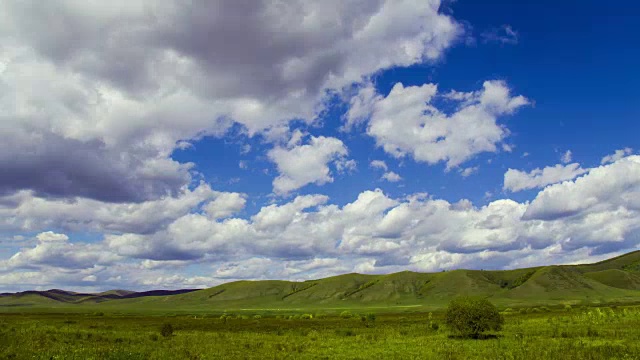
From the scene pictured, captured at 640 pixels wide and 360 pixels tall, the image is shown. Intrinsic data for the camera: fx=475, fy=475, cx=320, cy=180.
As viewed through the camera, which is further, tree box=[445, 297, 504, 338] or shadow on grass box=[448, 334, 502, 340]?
tree box=[445, 297, 504, 338]

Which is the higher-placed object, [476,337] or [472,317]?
[472,317]

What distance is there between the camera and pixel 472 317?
150 ft

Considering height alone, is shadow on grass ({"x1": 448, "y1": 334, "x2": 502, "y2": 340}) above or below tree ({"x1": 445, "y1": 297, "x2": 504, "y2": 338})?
below

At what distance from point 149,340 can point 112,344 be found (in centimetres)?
563

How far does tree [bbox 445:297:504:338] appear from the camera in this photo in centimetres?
4547

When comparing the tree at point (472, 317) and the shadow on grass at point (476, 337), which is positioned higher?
the tree at point (472, 317)

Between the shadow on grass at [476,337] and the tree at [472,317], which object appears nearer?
the shadow on grass at [476,337]

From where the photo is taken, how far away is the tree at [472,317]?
4547cm

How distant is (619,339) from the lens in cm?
3897

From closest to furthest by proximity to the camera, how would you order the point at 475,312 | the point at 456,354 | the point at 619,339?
the point at 456,354
the point at 619,339
the point at 475,312

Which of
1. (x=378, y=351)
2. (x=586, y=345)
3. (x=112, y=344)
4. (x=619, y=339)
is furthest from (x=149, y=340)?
(x=619, y=339)

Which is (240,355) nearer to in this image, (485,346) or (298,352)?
(298,352)

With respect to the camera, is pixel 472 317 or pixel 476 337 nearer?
pixel 476 337

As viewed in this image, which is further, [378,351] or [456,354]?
[378,351]
